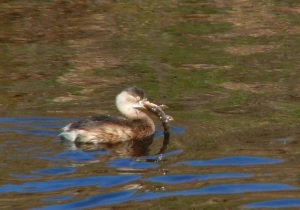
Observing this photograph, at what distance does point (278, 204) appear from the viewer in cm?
770

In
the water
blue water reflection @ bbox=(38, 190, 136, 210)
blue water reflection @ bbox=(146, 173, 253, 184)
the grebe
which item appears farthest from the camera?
the grebe

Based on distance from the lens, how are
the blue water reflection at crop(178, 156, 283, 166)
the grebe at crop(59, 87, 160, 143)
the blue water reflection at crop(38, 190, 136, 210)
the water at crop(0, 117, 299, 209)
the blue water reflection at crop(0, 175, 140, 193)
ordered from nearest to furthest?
the blue water reflection at crop(38, 190, 136, 210), the water at crop(0, 117, 299, 209), the blue water reflection at crop(0, 175, 140, 193), the blue water reflection at crop(178, 156, 283, 166), the grebe at crop(59, 87, 160, 143)

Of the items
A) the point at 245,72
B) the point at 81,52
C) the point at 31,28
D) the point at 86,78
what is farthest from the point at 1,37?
the point at 245,72

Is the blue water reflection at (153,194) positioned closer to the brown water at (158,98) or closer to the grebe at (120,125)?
the brown water at (158,98)

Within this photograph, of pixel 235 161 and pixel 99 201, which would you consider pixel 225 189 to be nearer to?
pixel 235 161

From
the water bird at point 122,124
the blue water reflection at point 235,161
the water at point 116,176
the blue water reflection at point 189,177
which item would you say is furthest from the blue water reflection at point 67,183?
the water bird at point 122,124

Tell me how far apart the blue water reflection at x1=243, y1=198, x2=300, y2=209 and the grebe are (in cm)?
250

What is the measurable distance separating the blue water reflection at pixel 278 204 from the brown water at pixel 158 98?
20 mm

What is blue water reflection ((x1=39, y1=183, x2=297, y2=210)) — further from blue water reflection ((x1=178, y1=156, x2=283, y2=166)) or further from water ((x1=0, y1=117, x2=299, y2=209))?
blue water reflection ((x1=178, y1=156, x2=283, y2=166))

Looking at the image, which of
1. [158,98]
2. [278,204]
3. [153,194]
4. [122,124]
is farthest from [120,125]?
[278,204]

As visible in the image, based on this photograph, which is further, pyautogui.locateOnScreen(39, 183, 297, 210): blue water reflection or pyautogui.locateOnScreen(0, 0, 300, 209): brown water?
pyautogui.locateOnScreen(0, 0, 300, 209): brown water

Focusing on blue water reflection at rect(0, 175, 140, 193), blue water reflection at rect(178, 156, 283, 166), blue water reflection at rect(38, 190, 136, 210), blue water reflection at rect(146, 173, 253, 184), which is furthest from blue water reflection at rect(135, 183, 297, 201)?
blue water reflection at rect(178, 156, 283, 166)

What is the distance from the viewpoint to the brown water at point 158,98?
8094 millimetres

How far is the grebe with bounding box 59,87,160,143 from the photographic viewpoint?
9789 mm
